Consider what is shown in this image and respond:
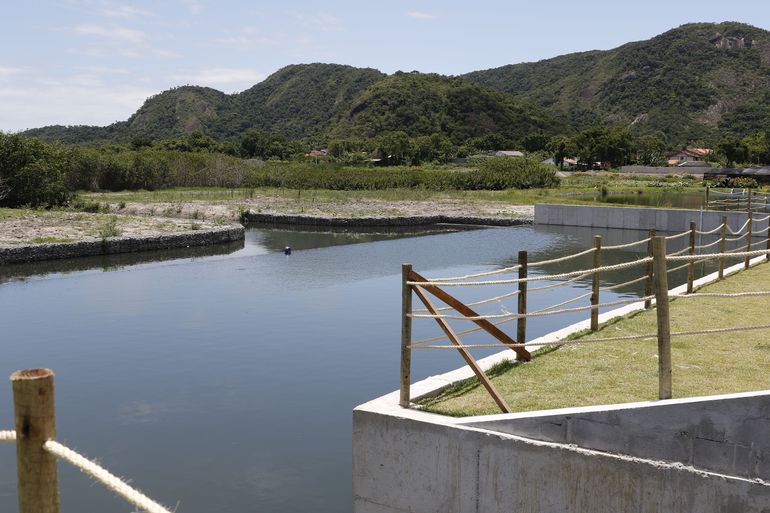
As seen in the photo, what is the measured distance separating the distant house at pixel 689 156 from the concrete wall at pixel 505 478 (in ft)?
421

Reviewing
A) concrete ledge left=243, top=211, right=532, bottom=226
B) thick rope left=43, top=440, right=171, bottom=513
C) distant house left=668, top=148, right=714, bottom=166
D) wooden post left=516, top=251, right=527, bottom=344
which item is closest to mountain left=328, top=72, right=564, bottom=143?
distant house left=668, top=148, right=714, bottom=166

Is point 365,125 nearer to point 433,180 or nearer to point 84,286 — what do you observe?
point 433,180

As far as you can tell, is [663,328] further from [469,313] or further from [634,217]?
[634,217]

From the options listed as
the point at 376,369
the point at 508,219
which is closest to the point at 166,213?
the point at 508,219

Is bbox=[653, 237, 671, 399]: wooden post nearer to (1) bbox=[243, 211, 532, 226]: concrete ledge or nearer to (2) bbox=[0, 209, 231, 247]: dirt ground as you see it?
(2) bbox=[0, 209, 231, 247]: dirt ground

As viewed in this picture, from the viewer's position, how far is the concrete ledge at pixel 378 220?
134 ft

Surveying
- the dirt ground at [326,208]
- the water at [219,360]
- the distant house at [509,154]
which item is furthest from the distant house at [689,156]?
the water at [219,360]

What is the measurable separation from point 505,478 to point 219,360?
27.3ft

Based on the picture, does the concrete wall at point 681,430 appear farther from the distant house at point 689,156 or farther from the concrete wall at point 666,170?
the distant house at point 689,156

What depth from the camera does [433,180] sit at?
206 ft

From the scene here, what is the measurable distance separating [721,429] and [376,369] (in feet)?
25.0

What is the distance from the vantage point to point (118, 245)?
94.9 feet

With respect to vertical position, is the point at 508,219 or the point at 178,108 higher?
the point at 178,108

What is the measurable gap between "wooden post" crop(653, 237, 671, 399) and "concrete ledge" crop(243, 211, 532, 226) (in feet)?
112
